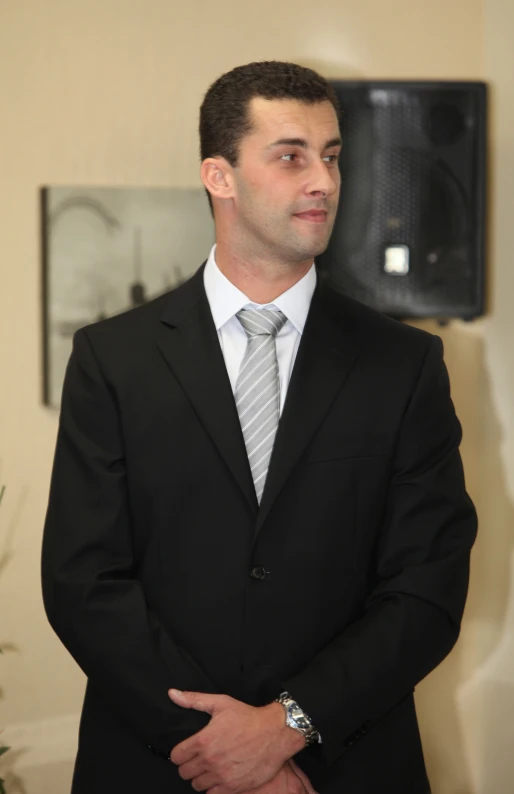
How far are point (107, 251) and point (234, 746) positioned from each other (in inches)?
61.0

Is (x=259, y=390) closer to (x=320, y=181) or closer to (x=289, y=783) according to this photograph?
(x=320, y=181)

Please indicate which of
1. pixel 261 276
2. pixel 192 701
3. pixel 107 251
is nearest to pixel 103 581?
pixel 192 701

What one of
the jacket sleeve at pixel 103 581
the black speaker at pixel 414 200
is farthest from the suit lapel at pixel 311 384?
the black speaker at pixel 414 200

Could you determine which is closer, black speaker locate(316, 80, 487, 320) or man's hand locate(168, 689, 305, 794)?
man's hand locate(168, 689, 305, 794)

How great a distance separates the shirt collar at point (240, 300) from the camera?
1740 millimetres

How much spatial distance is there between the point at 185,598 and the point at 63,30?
1.69 metres

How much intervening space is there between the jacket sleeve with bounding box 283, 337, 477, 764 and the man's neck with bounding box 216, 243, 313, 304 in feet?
0.94

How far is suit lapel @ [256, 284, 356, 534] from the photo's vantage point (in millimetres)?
1639

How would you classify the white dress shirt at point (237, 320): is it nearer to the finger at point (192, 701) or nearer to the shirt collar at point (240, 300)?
the shirt collar at point (240, 300)

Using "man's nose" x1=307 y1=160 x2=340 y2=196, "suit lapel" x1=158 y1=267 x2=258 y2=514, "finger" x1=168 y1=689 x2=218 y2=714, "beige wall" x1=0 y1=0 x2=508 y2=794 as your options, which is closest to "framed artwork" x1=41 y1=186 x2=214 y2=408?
"beige wall" x1=0 y1=0 x2=508 y2=794

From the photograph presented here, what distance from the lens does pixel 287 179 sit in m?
1.66

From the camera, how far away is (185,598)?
168 centimetres

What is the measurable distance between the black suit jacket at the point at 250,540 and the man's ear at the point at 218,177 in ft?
0.75

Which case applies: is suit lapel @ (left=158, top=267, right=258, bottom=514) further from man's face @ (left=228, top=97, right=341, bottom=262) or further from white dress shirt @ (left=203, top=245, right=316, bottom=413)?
man's face @ (left=228, top=97, right=341, bottom=262)
